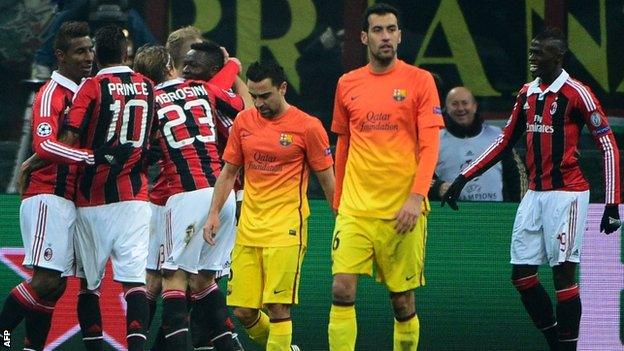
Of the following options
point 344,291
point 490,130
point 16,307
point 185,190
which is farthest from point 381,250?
point 490,130

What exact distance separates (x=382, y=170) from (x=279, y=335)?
115 centimetres

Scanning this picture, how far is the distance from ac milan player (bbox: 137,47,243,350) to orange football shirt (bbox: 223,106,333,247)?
1.97 feet

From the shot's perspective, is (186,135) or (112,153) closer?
(112,153)

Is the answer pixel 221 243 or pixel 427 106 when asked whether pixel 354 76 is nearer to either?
pixel 427 106

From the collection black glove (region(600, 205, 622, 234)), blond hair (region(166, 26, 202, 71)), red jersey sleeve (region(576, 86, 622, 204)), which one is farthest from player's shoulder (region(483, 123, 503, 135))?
blond hair (region(166, 26, 202, 71))

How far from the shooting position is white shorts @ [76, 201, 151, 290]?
10016 millimetres

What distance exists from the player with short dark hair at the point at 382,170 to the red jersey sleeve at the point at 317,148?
1.11 ft

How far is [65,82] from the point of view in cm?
1000

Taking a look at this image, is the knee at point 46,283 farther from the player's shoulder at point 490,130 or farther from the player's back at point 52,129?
the player's shoulder at point 490,130

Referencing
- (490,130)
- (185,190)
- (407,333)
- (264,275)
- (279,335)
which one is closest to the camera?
(407,333)

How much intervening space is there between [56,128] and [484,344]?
3.37 m

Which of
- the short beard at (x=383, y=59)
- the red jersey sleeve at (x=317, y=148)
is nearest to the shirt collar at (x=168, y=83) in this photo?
the red jersey sleeve at (x=317, y=148)

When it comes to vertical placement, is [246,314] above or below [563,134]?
below

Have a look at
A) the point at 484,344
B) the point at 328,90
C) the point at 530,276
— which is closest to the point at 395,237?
the point at 530,276
